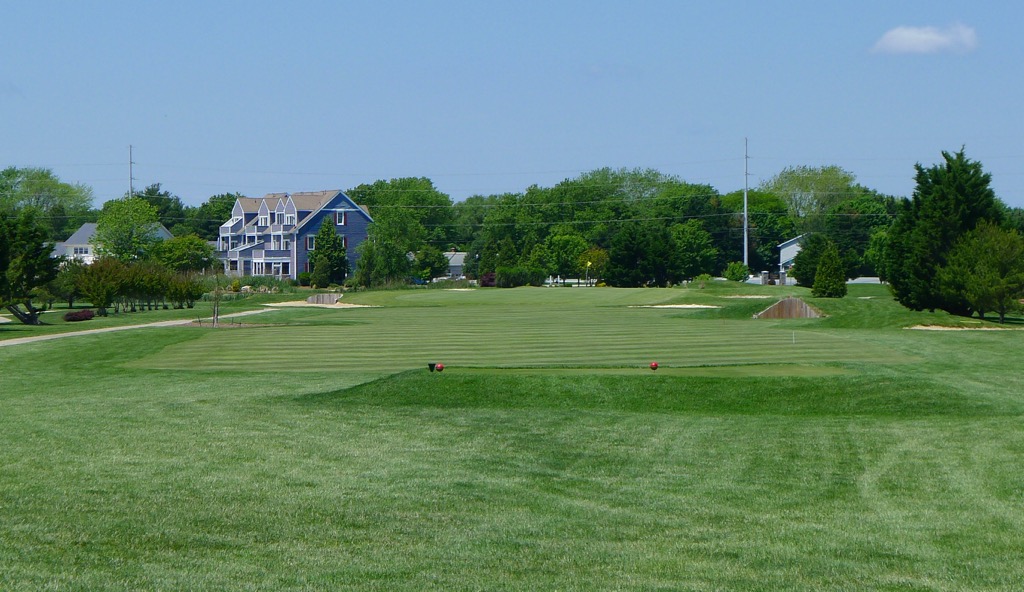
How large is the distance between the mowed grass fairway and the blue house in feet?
301

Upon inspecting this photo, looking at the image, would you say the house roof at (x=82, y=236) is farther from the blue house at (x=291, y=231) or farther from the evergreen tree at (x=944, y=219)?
the evergreen tree at (x=944, y=219)

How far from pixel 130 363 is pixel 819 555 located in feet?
80.9

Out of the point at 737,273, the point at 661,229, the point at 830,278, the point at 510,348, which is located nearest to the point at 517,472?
the point at 510,348

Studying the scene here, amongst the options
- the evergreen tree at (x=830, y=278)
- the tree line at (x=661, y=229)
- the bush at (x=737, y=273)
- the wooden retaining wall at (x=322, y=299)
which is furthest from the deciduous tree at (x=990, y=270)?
the bush at (x=737, y=273)

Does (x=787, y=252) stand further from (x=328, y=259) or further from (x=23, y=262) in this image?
(x=23, y=262)

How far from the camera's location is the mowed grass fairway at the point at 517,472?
8.62m

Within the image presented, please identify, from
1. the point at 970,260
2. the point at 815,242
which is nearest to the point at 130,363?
the point at 970,260

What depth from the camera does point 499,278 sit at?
359 feet

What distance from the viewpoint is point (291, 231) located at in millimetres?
120875

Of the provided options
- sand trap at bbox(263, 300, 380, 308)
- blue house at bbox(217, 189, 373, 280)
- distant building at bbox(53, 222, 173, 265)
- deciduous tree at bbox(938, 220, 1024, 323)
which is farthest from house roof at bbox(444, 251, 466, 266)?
deciduous tree at bbox(938, 220, 1024, 323)

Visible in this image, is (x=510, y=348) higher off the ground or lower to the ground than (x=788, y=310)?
lower

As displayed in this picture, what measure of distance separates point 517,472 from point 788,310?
47.4 m

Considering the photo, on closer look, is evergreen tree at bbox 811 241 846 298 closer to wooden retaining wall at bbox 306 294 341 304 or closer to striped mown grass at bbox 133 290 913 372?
striped mown grass at bbox 133 290 913 372

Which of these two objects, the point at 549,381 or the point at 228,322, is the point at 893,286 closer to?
the point at 228,322
